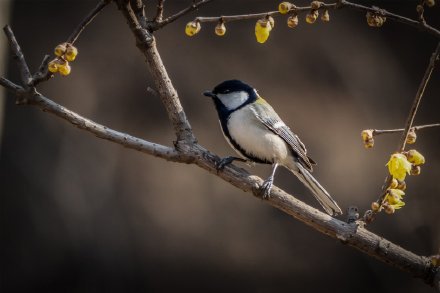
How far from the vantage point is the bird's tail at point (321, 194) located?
215 cm

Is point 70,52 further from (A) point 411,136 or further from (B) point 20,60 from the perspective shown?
(A) point 411,136

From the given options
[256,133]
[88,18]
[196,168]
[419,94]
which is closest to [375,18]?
[419,94]

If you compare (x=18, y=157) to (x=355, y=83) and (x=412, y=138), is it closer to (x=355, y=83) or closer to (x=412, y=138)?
(x=355, y=83)

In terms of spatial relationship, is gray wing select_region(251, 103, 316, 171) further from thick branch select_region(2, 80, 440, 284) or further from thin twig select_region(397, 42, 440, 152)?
thin twig select_region(397, 42, 440, 152)

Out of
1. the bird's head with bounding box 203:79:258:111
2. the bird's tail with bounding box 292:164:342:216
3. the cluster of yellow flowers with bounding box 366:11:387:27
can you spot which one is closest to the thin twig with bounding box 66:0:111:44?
the cluster of yellow flowers with bounding box 366:11:387:27

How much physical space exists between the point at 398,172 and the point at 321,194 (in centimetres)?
83

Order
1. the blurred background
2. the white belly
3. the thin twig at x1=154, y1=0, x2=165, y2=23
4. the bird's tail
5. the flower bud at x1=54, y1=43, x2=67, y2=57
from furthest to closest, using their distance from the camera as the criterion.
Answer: the blurred background → the white belly → the bird's tail → the thin twig at x1=154, y1=0, x2=165, y2=23 → the flower bud at x1=54, y1=43, x2=67, y2=57

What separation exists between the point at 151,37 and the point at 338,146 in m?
2.31

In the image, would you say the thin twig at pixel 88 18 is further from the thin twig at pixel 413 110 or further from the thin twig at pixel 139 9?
the thin twig at pixel 413 110

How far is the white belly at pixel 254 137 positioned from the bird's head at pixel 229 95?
5 centimetres

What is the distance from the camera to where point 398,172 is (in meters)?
1.39

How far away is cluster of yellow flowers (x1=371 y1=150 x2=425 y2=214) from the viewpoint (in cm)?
139

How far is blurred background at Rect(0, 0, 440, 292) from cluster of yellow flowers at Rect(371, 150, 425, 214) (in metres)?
2.01

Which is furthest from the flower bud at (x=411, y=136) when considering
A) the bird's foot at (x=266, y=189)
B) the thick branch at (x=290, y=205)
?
the bird's foot at (x=266, y=189)
